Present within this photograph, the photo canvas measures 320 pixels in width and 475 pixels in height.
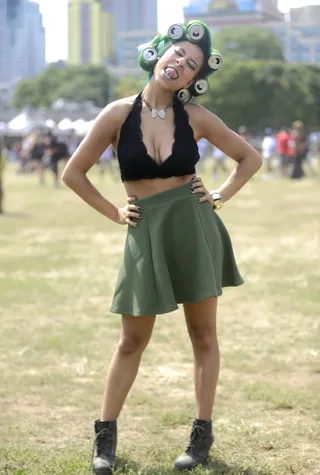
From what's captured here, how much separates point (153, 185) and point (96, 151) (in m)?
0.30

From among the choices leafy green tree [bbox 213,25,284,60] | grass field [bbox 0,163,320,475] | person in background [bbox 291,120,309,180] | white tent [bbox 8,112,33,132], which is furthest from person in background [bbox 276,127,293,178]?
leafy green tree [bbox 213,25,284,60]

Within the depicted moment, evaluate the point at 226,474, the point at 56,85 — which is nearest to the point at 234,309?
the point at 226,474

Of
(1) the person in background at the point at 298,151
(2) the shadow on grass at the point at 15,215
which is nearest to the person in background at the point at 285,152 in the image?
(1) the person in background at the point at 298,151

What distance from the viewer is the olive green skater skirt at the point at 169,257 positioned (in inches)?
161

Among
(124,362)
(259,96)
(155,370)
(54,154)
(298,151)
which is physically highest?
(259,96)

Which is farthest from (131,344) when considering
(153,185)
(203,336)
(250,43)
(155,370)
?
(250,43)

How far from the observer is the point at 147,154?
4.08 meters

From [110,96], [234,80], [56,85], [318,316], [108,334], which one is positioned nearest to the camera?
[108,334]

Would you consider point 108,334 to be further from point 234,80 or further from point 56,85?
point 56,85

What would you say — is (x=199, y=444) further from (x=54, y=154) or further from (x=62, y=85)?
(x=62, y=85)

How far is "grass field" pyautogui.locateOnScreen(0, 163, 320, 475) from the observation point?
4.57 metres

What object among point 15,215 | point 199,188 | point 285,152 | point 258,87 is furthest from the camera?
point 258,87

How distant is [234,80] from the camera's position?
87688 millimetres

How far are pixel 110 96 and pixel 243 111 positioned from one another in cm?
4436
